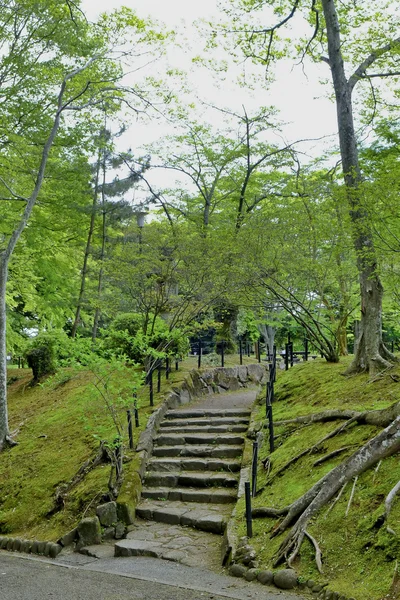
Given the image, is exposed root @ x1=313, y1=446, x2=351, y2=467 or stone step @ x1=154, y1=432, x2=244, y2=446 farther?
stone step @ x1=154, y1=432, x2=244, y2=446

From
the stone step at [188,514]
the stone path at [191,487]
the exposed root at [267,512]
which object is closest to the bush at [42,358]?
the stone path at [191,487]

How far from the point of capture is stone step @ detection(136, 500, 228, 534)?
24.8 feet

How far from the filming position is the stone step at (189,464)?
9.25 metres

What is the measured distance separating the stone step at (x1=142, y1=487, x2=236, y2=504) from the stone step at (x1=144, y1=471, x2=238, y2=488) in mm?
108

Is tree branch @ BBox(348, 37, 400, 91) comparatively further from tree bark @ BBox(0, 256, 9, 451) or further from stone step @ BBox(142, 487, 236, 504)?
tree bark @ BBox(0, 256, 9, 451)

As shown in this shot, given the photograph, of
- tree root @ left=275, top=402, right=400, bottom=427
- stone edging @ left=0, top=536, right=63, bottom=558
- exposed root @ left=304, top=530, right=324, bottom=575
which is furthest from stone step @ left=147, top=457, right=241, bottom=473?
exposed root @ left=304, top=530, right=324, bottom=575

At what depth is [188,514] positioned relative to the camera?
7.99 meters

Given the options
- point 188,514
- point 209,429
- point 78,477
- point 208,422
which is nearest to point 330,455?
point 188,514

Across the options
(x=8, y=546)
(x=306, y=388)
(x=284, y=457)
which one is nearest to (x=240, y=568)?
(x=284, y=457)

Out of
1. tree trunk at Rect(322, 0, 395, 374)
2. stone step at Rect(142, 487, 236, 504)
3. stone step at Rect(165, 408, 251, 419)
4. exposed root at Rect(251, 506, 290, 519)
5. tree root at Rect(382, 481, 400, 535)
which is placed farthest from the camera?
stone step at Rect(165, 408, 251, 419)

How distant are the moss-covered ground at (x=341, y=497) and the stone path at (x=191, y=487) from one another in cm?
66

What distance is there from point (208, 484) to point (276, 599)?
4046 millimetres

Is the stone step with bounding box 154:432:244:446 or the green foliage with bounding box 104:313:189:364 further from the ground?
the green foliage with bounding box 104:313:189:364

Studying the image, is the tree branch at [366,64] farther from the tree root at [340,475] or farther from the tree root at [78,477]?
the tree root at [78,477]
